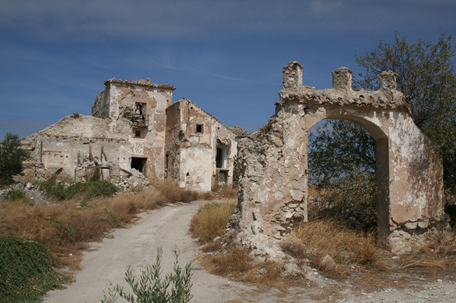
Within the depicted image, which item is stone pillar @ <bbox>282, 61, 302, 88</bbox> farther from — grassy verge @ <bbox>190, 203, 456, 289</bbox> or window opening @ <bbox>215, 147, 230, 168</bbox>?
window opening @ <bbox>215, 147, 230, 168</bbox>

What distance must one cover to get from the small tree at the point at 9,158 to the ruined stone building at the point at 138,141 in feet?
7.14

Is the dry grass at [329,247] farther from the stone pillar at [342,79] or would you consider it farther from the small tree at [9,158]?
the small tree at [9,158]

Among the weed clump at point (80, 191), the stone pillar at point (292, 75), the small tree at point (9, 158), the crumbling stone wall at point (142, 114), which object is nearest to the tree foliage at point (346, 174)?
the stone pillar at point (292, 75)

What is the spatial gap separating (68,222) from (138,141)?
1516 centimetres

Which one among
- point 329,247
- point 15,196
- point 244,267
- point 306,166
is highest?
point 306,166

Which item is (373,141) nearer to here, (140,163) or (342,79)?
(342,79)

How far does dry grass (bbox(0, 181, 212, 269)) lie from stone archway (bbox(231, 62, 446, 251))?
3.52 meters

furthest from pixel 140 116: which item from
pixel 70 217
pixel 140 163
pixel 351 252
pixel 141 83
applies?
pixel 351 252

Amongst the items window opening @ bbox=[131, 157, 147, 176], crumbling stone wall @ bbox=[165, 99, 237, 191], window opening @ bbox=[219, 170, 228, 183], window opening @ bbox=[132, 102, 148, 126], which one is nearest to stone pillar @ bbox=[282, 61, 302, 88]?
crumbling stone wall @ bbox=[165, 99, 237, 191]

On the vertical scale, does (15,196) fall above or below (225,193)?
above

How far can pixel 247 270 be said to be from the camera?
611 centimetres

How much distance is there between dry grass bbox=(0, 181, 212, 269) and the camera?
7082 millimetres

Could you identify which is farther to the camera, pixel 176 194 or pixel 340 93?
pixel 176 194

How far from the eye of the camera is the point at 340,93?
7.70 meters
